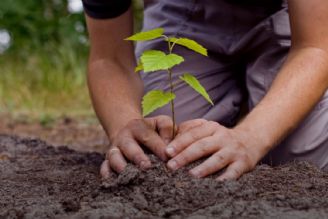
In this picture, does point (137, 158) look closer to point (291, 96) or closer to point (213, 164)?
point (213, 164)

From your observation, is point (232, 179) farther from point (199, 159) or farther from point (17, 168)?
point (17, 168)

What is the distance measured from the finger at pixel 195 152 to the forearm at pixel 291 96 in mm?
181

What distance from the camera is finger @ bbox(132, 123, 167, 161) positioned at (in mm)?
2025

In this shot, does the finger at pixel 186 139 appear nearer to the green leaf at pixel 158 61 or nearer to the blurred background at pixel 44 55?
the green leaf at pixel 158 61

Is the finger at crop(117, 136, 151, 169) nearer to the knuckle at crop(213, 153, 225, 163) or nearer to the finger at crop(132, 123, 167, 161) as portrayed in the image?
the finger at crop(132, 123, 167, 161)

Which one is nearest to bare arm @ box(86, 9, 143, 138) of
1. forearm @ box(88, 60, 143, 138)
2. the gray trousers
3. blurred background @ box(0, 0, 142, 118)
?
forearm @ box(88, 60, 143, 138)

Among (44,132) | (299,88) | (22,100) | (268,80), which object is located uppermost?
(299,88)

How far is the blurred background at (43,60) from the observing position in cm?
542

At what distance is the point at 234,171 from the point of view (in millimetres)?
1959


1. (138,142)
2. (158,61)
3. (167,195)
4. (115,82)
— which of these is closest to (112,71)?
(115,82)

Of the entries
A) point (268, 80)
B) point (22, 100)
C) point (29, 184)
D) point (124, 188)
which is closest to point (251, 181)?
point (124, 188)

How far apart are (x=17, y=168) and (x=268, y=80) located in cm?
98

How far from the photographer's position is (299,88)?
2.17 meters

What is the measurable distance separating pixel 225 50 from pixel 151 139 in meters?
0.90
